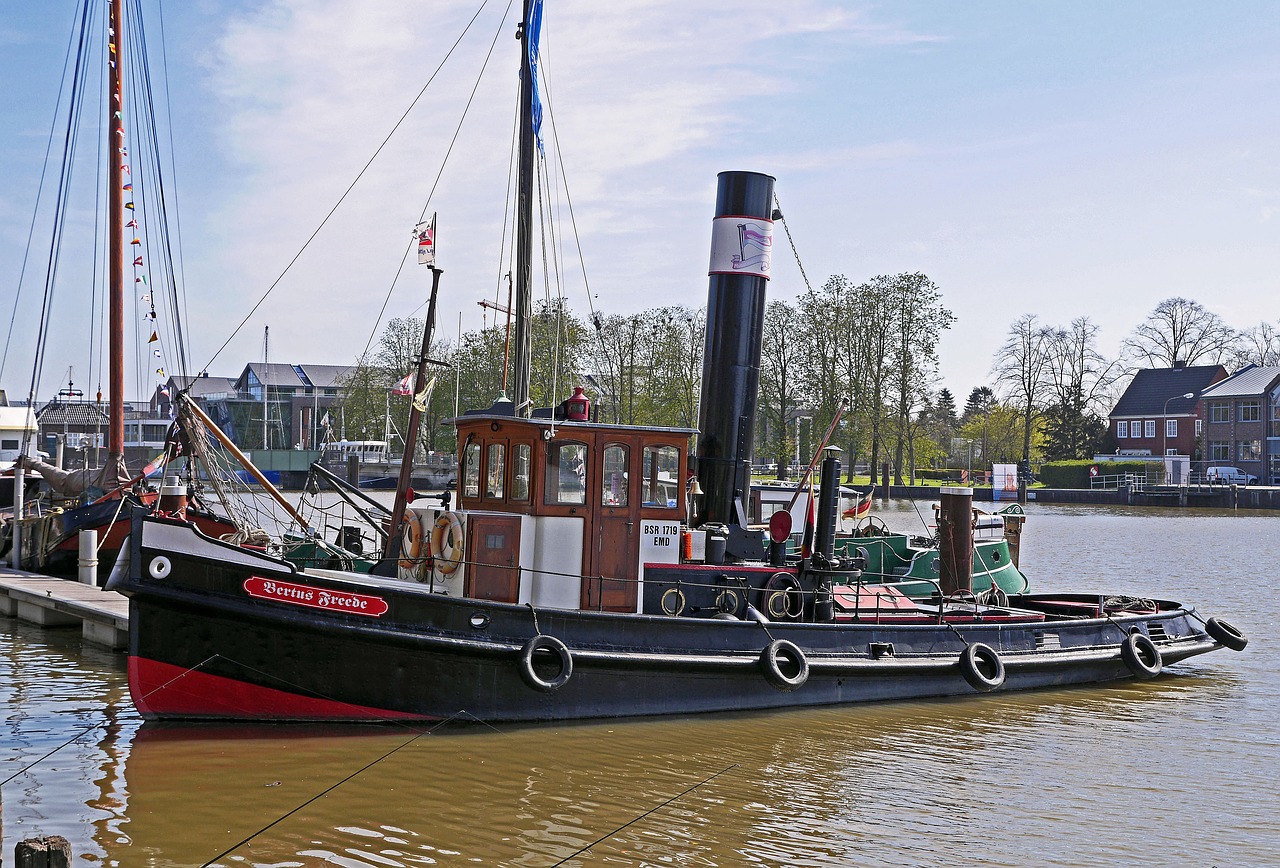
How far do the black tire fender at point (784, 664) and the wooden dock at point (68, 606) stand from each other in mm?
7597

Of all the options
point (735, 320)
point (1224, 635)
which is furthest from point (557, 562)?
point (1224, 635)

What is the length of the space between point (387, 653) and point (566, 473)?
2.27 m

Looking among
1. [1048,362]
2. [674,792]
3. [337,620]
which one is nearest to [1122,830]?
[674,792]

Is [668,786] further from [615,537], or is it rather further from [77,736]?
[77,736]

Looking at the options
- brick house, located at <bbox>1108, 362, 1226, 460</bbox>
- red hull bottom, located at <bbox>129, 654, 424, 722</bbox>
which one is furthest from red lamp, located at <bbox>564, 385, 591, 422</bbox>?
brick house, located at <bbox>1108, 362, 1226, 460</bbox>

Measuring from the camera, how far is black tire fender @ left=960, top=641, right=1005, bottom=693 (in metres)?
11.6

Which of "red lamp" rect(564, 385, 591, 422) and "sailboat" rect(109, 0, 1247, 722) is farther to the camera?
"red lamp" rect(564, 385, 591, 422)

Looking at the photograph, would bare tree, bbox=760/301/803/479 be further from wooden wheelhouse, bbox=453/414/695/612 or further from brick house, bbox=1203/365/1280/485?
wooden wheelhouse, bbox=453/414/695/612

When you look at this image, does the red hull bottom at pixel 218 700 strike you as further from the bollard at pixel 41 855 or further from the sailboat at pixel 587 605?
the bollard at pixel 41 855

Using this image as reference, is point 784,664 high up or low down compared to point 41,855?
down

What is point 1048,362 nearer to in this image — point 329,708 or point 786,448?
point 786,448

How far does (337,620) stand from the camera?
9.16 metres

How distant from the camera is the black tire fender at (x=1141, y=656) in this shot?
1286 cm

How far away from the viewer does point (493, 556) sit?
32.5ft
